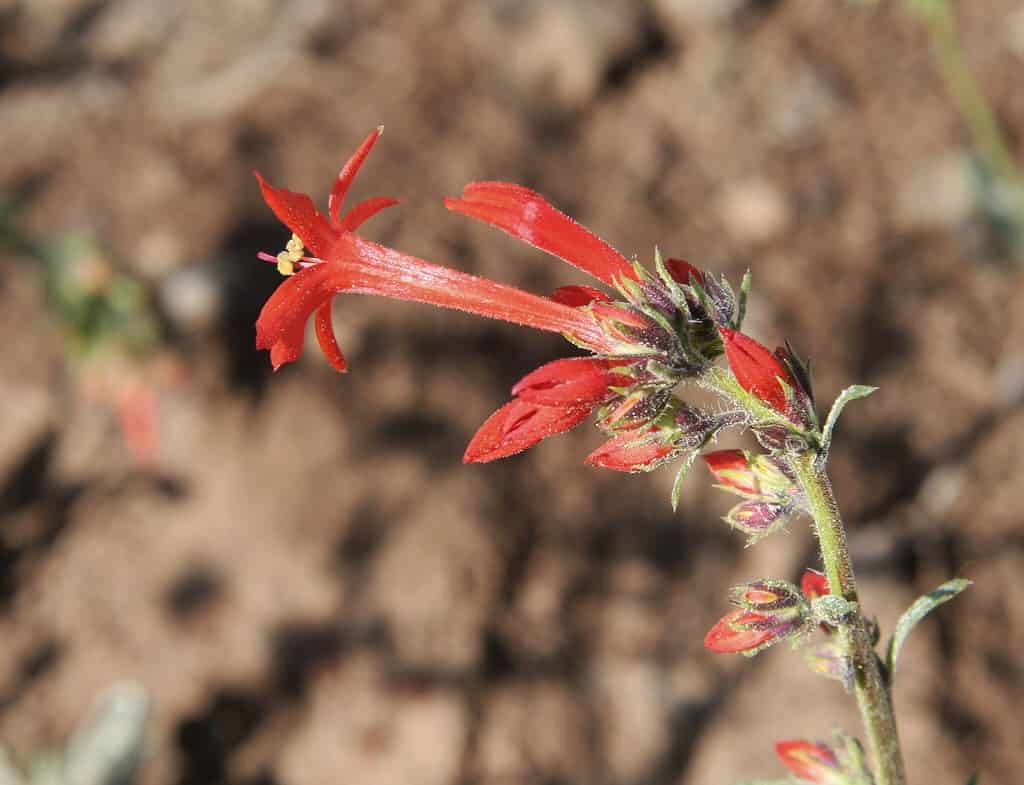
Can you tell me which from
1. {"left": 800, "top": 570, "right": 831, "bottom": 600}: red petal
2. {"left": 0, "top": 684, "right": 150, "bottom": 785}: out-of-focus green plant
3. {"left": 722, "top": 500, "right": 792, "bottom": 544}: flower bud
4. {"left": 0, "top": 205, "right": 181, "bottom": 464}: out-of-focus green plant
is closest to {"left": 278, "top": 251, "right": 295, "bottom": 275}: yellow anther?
{"left": 722, "top": 500, "right": 792, "bottom": 544}: flower bud

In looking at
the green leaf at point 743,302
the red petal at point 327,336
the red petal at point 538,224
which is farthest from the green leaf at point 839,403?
the red petal at point 327,336

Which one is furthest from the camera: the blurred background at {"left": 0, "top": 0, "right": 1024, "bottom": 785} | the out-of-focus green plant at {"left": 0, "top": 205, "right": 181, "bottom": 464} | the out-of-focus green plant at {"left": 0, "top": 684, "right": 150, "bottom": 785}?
the out-of-focus green plant at {"left": 0, "top": 205, "right": 181, "bottom": 464}

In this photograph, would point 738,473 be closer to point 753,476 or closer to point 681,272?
point 753,476

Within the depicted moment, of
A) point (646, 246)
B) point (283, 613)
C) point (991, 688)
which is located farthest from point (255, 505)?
point (991, 688)

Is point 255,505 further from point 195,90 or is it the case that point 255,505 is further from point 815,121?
point 815,121

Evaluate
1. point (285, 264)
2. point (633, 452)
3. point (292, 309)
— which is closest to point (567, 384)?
point (633, 452)

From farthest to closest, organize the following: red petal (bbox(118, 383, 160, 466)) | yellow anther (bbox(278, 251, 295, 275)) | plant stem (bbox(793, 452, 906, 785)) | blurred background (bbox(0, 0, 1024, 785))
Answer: red petal (bbox(118, 383, 160, 466)) → blurred background (bbox(0, 0, 1024, 785)) → yellow anther (bbox(278, 251, 295, 275)) → plant stem (bbox(793, 452, 906, 785))

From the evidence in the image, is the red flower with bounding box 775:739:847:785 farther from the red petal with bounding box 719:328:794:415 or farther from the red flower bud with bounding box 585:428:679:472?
the red petal with bounding box 719:328:794:415
